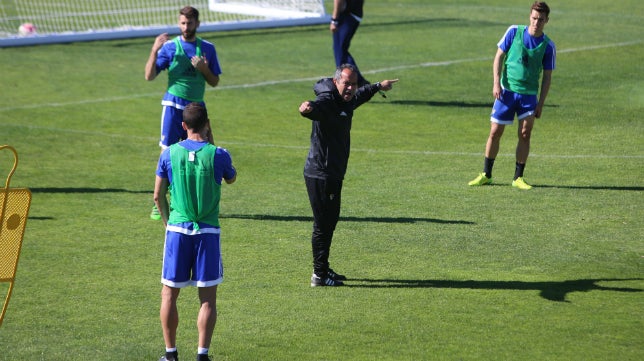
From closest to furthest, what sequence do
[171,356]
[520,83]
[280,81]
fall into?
[171,356], [520,83], [280,81]

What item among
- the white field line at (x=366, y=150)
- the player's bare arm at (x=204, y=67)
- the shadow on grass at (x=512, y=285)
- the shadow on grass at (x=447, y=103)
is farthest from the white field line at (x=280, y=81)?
the shadow on grass at (x=512, y=285)

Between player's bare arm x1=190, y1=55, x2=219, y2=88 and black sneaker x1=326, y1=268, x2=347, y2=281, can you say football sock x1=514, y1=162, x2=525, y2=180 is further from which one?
black sneaker x1=326, y1=268, x2=347, y2=281

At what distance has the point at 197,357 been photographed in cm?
777

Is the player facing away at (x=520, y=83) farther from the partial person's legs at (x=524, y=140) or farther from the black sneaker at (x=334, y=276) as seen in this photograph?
the black sneaker at (x=334, y=276)

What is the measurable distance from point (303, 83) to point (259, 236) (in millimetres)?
10161

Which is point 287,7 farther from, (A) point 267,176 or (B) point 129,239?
(B) point 129,239

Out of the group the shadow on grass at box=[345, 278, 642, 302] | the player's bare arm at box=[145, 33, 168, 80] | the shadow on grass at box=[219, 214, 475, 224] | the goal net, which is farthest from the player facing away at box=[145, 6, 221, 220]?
the goal net

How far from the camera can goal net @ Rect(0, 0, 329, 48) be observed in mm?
27719

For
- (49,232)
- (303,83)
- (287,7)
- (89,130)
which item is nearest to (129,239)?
(49,232)

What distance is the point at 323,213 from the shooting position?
978cm

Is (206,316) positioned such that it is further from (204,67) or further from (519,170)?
(519,170)

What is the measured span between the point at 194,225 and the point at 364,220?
16.0ft

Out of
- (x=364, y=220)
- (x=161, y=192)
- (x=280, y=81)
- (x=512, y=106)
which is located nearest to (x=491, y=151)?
(x=512, y=106)

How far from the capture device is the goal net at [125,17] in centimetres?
2772
